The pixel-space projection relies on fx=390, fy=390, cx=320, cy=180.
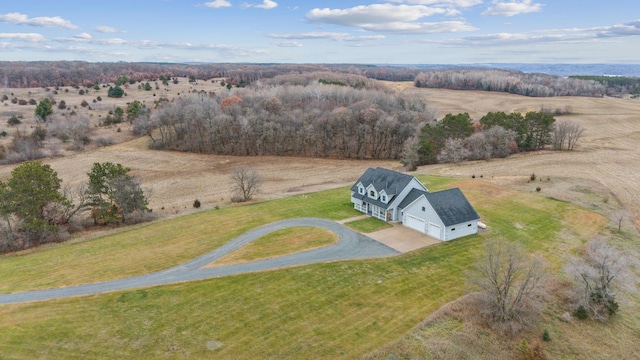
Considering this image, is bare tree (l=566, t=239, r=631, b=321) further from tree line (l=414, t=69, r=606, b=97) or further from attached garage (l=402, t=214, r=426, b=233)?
tree line (l=414, t=69, r=606, b=97)

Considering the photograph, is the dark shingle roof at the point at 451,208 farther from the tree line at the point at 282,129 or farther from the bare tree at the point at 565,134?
the bare tree at the point at 565,134

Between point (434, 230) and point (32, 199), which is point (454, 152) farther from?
point (32, 199)

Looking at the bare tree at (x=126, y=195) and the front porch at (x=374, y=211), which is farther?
the front porch at (x=374, y=211)

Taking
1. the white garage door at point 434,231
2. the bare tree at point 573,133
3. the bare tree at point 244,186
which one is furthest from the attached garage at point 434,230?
the bare tree at point 573,133

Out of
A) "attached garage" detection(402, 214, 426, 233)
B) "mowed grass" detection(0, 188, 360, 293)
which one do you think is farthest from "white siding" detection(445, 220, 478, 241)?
"mowed grass" detection(0, 188, 360, 293)

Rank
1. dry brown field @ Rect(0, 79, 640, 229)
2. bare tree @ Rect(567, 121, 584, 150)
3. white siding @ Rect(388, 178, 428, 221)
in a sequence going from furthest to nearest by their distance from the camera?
bare tree @ Rect(567, 121, 584, 150), dry brown field @ Rect(0, 79, 640, 229), white siding @ Rect(388, 178, 428, 221)

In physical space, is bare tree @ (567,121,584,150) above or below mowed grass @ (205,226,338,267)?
above
